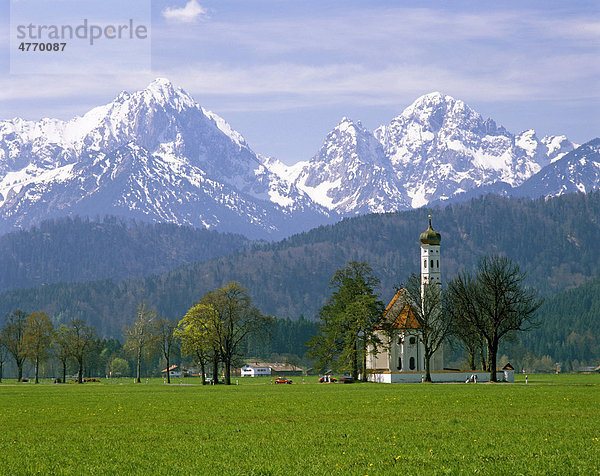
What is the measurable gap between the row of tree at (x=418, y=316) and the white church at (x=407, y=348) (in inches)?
70.7

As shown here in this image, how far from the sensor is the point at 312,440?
33.4m

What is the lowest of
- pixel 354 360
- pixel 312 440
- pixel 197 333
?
pixel 312 440

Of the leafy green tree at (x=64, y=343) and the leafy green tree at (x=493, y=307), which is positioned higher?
the leafy green tree at (x=493, y=307)

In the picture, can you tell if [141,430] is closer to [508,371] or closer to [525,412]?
[525,412]

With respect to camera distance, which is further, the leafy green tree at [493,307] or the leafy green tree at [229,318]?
the leafy green tree at [229,318]

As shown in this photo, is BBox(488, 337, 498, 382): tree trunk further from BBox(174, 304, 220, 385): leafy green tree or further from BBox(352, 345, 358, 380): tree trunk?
BBox(174, 304, 220, 385): leafy green tree

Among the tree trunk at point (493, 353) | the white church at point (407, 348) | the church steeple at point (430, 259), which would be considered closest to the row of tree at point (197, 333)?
the white church at point (407, 348)

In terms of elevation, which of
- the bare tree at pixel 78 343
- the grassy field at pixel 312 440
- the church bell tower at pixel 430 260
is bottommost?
the grassy field at pixel 312 440

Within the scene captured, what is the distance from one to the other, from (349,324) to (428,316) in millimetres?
9979

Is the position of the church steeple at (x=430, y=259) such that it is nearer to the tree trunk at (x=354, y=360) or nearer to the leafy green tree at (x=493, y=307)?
the leafy green tree at (x=493, y=307)

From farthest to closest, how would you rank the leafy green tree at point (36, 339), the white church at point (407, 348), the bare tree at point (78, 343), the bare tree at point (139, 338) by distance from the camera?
the bare tree at point (78, 343)
the leafy green tree at point (36, 339)
the bare tree at point (139, 338)
the white church at point (407, 348)

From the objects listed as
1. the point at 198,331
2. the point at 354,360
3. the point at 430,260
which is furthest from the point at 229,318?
the point at 430,260

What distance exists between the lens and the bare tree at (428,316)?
11006 cm

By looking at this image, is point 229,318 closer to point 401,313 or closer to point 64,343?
point 401,313
